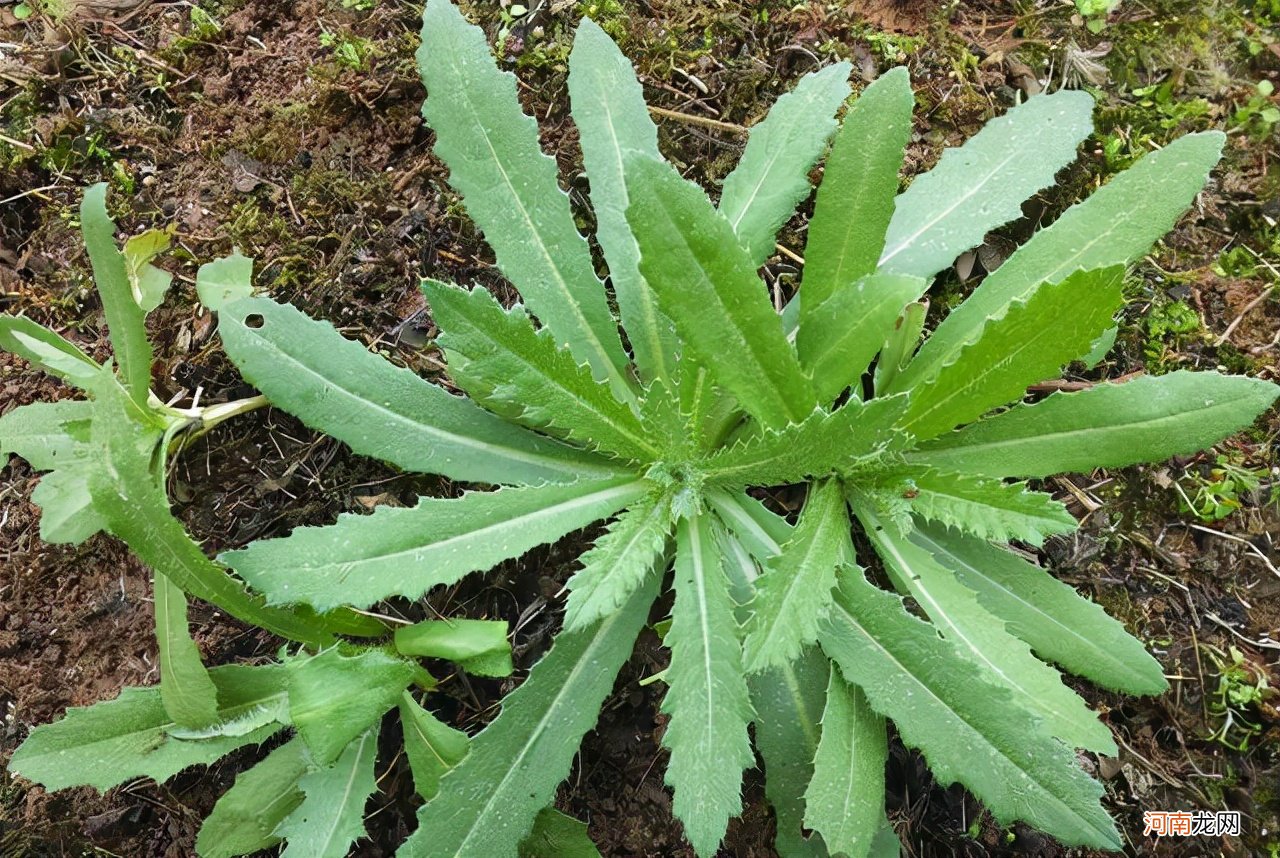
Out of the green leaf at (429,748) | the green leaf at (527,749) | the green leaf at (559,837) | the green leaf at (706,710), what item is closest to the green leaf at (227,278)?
the green leaf at (429,748)

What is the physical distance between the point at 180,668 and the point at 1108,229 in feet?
7.31

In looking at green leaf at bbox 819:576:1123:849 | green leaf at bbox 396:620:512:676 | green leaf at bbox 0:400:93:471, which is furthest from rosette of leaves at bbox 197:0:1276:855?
green leaf at bbox 0:400:93:471

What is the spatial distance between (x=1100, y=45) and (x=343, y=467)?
7.65ft

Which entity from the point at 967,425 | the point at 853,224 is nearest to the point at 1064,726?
the point at 967,425

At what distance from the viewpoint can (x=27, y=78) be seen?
242 cm

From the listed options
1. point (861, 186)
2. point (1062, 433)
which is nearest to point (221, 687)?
point (861, 186)

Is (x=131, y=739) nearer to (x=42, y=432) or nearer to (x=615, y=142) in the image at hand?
(x=42, y=432)

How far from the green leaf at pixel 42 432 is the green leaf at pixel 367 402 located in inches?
19.2

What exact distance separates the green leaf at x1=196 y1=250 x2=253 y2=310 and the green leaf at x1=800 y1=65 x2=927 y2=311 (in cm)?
138

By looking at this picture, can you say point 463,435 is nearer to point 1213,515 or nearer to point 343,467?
point 343,467

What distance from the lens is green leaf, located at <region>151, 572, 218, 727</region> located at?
178 cm

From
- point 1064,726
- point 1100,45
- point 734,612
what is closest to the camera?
point 1064,726

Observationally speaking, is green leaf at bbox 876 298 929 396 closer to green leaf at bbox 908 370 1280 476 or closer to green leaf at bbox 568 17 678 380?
green leaf at bbox 908 370 1280 476

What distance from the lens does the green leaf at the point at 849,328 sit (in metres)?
1.70
